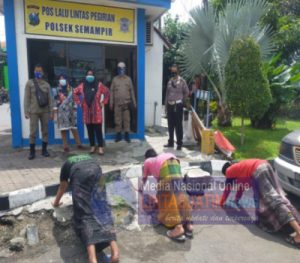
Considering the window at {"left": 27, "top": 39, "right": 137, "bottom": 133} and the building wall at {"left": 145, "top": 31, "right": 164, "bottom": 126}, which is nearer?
the window at {"left": 27, "top": 39, "right": 137, "bottom": 133}

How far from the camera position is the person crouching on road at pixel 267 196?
3871mm

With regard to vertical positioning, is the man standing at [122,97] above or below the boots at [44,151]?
above

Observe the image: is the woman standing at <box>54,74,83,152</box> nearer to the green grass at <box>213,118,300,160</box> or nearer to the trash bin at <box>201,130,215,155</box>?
the trash bin at <box>201,130,215,155</box>

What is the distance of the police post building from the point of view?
22.3ft

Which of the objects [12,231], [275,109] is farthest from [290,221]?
[275,109]

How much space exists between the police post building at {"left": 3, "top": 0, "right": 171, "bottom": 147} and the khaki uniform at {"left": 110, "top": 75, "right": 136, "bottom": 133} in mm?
532

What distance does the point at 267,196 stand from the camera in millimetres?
4066

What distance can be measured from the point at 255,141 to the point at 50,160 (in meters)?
5.04

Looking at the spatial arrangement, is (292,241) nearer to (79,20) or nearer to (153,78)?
(79,20)

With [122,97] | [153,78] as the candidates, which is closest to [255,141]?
[122,97]

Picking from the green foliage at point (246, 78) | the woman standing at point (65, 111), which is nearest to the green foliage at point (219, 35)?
the green foliage at point (246, 78)

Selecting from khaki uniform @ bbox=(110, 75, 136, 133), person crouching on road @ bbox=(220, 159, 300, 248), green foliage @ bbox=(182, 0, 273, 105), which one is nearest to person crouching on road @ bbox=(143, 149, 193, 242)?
person crouching on road @ bbox=(220, 159, 300, 248)

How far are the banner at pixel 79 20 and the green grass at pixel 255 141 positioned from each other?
363 cm

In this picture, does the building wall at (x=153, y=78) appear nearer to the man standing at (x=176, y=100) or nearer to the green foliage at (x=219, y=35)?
the green foliage at (x=219, y=35)
